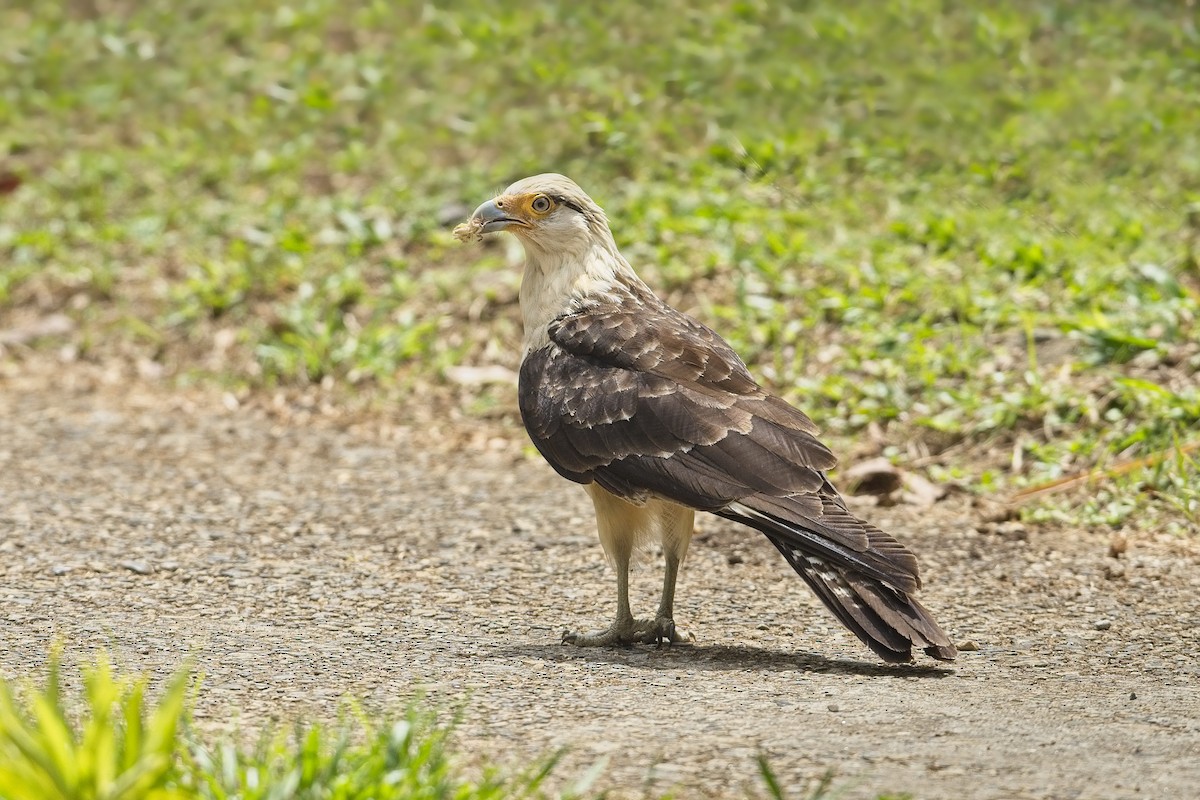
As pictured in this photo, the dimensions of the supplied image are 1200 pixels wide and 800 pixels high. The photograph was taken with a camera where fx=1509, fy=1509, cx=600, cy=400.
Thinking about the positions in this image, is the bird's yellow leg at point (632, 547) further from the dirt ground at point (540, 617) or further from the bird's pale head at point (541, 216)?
the bird's pale head at point (541, 216)

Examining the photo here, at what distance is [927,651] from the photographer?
16.7 ft

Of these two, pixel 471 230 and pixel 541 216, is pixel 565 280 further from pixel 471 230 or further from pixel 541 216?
pixel 471 230

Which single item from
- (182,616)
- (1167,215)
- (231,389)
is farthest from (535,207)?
(1167,215)

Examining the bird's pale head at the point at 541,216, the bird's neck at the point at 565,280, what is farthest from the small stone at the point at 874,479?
the bird's pale head at the point at 541,216

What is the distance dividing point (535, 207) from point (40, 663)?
9.09ft

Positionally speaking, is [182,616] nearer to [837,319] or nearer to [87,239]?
[837,319]

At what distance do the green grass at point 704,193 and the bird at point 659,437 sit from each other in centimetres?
260

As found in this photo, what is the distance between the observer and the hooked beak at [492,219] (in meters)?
6.50

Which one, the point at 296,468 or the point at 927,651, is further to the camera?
the point at 296,468

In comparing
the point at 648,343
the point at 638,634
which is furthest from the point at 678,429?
the point at 638,634

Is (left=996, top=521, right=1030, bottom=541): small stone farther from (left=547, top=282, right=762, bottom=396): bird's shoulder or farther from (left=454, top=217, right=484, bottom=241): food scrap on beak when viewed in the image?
(left=454, top=217, right=484, bottom=241): food scrap on beak

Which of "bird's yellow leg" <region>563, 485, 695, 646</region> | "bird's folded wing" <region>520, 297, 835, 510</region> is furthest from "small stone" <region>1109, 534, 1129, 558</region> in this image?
"bird's yellow leg" <region>563, 485, 695, 646</region>

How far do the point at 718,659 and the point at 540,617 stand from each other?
976 mm

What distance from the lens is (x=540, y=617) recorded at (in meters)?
6.16
